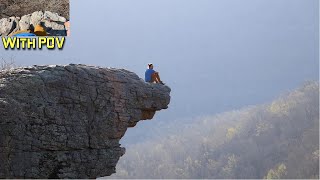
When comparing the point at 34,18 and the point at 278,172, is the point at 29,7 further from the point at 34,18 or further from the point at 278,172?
the point at 278,172

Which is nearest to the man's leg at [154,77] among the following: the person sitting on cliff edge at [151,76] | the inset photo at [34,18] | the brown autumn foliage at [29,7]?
the person sitting on cliff edge at [151,76]

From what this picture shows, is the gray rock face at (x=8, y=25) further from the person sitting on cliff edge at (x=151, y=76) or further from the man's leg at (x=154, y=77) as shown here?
the man's leg at (x=154, y=77)

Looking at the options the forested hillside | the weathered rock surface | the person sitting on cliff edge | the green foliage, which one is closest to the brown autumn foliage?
the weathered rock surface

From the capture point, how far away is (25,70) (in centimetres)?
1773

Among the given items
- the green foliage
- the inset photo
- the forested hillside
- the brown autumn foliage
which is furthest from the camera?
the forested hillside

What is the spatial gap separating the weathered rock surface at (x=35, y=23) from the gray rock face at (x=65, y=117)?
6.53 metres

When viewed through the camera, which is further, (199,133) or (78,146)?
(199,133)

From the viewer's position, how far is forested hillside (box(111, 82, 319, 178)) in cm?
12594

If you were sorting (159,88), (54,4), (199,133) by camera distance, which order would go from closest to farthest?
(159,88) < (54,4) < (199,133)

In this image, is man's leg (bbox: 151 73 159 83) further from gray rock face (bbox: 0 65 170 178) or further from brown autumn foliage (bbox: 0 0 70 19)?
brown autumn foliage (bbox: 0 0 70 19)

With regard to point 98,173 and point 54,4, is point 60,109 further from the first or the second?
point 54,4

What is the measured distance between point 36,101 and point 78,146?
248 cm

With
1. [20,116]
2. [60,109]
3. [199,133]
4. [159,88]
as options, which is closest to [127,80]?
[159,88]

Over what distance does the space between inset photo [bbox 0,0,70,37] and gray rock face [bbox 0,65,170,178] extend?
655cm
